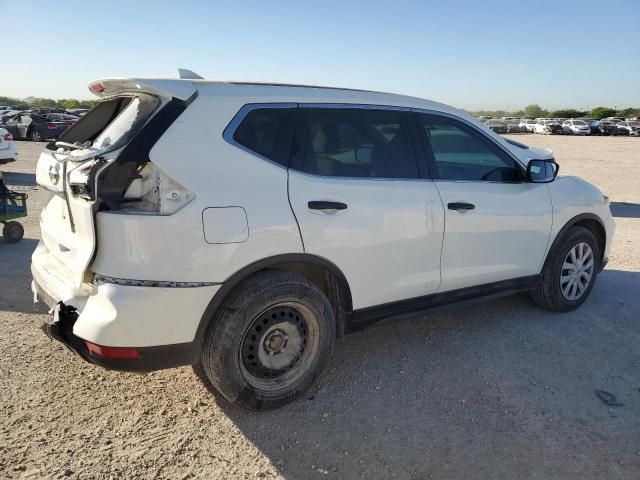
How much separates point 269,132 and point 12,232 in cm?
530

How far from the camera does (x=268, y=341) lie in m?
3.06

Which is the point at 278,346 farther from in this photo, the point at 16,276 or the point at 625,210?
the point at 625,210

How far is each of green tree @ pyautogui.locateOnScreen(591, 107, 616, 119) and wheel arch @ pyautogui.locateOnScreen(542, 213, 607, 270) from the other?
88514 mm

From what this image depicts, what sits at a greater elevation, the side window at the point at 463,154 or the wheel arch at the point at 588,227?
the side window at the point at 463,154

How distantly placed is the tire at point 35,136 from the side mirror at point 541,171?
27.6m

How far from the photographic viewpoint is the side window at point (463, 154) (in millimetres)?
3730

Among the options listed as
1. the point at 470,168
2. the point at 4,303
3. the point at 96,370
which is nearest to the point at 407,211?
the point at 470,168

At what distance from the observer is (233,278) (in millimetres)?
2801

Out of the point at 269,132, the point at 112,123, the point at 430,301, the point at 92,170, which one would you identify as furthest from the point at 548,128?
the point at 92,170

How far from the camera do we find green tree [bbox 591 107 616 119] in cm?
8200

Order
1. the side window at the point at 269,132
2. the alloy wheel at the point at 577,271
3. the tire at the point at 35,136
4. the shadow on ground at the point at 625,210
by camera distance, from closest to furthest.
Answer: the side window at the point at 269,132 < the alloy wheel at the point at 577,271 < the shadow on ground at the point at 625,210 < the tire at the point at 35,136

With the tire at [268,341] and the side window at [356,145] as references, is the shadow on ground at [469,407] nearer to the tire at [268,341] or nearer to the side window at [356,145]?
the tire at [268,341]

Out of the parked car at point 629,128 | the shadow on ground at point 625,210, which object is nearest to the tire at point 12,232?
the shadow on ground at point 625,210

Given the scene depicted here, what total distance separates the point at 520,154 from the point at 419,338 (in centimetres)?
171
